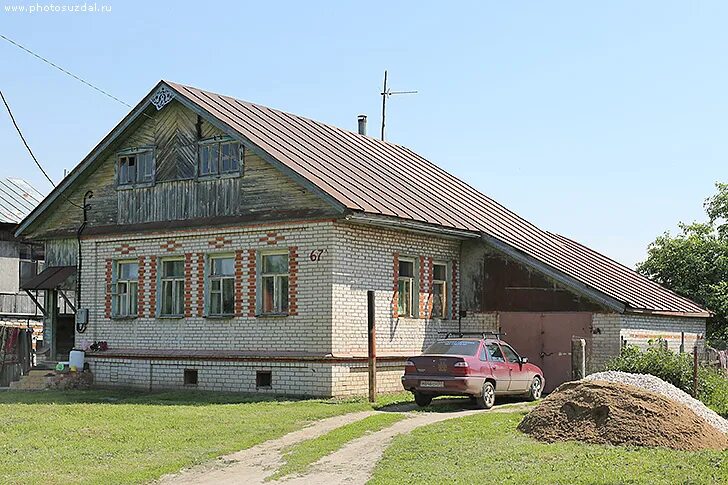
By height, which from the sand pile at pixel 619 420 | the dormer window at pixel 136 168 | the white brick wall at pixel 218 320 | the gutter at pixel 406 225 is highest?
the dormer window at pixel 136 168

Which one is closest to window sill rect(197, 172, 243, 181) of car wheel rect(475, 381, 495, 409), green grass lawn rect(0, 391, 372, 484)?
green grass lawn rect(0, 391, 372, 484)

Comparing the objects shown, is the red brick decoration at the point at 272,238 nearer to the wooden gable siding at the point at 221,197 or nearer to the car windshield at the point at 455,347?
the wooden gable siding at the point at 221,197

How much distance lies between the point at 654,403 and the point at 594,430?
112 cm

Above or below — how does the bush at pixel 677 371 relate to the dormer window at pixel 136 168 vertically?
below

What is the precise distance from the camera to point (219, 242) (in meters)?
25.1

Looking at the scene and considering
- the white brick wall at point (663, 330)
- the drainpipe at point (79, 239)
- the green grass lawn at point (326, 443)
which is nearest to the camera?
the green grass lawn at point (326, 443)

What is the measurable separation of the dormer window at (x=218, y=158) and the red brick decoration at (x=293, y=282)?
275 cm

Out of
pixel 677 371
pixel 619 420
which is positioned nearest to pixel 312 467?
pixel 619 420

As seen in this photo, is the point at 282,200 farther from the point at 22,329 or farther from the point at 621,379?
the point at 22,329

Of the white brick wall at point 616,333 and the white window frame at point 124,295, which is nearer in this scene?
the white brick wall at point 616,333

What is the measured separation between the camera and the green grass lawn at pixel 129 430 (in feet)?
46.6

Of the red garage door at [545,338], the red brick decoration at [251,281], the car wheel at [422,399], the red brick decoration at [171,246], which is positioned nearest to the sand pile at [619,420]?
the car wheel at [422,399]

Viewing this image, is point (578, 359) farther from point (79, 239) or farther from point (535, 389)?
point (79, 239)

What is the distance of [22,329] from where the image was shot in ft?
103
